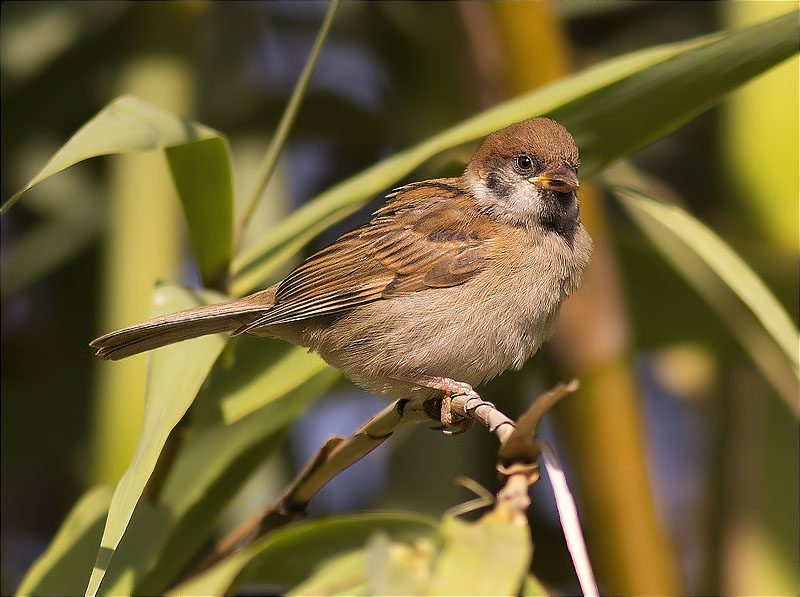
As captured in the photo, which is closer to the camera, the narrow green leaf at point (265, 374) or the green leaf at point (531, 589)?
the green leaf at point (531, 589)

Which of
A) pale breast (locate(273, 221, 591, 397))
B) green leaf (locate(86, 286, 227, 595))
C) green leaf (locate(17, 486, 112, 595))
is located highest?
green leaf (locate(86, 286, 227, 595))

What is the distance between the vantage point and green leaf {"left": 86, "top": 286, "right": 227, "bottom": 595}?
1.24 meters

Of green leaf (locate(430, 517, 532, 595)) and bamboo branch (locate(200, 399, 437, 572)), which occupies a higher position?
green leaf (locate(430, 517, 532, 595))

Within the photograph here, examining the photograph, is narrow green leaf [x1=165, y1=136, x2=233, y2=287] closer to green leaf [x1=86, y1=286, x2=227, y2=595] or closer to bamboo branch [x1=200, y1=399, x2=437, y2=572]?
green leaf [x1=86, y1=286, x2=227, y2=595]

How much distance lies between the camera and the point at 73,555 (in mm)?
1646

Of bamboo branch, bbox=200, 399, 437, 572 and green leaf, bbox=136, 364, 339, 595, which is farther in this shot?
green leaf, bbox=136, 364, 339, 595

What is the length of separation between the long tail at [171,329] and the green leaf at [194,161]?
73 millimetres

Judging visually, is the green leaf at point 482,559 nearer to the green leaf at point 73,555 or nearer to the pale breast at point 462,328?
the green leaf at point 73,555

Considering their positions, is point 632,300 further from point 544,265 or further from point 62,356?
point 62,356

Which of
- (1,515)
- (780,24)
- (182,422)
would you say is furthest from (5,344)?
(780,24)

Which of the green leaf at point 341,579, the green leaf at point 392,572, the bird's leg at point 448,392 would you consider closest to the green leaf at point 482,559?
the green leaf at point 392,572

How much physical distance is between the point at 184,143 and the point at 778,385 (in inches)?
64.1

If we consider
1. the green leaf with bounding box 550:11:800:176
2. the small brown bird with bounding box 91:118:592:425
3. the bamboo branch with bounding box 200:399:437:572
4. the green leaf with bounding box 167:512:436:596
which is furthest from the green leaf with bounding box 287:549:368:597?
the green leaf with bounding box 550:11:800:176

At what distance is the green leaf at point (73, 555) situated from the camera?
1615 mm
